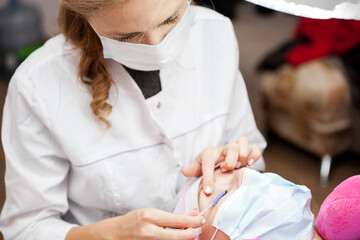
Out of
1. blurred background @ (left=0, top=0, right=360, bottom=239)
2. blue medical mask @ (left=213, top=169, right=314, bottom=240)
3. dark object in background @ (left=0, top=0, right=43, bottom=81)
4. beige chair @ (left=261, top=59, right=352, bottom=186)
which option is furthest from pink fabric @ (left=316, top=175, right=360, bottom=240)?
dark object in background @ (left=0, top=0, right=43, bottom=81)

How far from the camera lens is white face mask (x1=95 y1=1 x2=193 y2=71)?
3.71ft

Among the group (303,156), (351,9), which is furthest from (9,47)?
(351,9)

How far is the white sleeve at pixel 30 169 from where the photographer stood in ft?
3.92

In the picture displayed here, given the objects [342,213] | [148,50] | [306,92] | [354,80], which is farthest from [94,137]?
[354,80]

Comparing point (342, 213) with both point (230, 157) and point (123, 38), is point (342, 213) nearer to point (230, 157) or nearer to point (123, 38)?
point (230, 157)

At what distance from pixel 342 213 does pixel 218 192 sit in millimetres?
315

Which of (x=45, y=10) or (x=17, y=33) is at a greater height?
(x=45, y=10)

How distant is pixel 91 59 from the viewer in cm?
123

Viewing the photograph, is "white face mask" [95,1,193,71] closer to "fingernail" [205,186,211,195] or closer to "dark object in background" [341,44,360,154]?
"fingernail" [205,186,211,195]

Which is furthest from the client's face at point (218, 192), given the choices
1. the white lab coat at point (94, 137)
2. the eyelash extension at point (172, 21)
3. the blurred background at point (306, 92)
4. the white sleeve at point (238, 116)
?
the blurred background at point (306, 92)

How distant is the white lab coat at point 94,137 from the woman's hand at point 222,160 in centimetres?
10

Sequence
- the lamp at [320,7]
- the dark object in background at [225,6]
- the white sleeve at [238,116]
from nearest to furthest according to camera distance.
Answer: the lamp at [320,7]
the white sleeve at [238,116]
the dark object in background at [225,6]

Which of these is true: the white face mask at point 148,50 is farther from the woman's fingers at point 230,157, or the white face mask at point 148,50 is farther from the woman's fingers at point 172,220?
the woman's fingers at point 172,220

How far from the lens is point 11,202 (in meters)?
1.25
